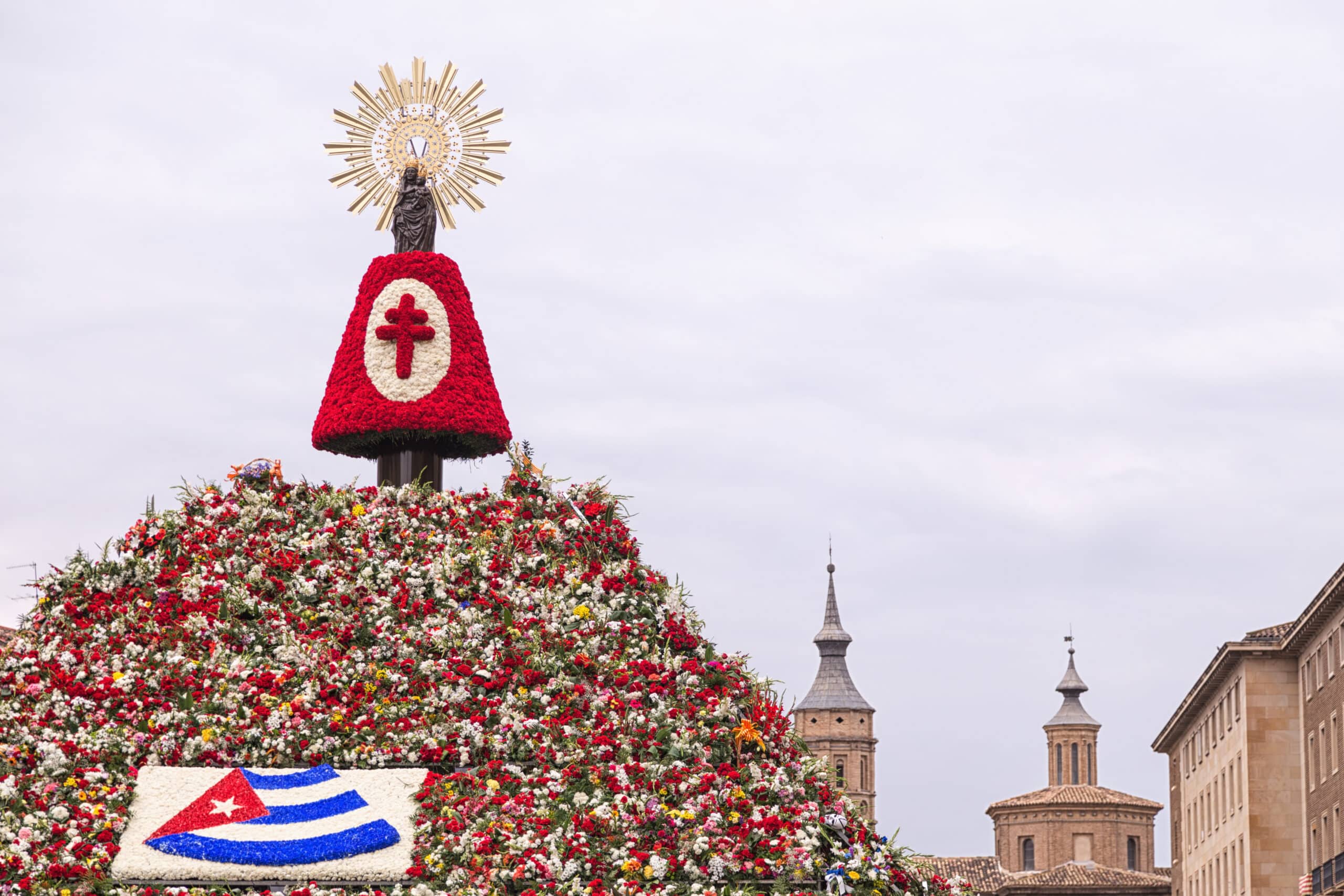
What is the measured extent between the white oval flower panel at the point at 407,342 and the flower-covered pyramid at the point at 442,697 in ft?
5.05

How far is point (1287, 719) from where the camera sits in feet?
224

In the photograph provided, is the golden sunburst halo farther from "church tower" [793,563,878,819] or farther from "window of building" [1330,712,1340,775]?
"church tower" [793,563,878,819]

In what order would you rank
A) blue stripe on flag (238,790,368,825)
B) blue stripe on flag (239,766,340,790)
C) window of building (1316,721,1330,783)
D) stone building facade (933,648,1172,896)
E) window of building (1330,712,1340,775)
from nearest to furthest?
blue stripe on flag (238,790,368,825)
blue stripe on flag (239,766,340,790)
window of building (1330,712,1340,775)
window of building (1316,721,1330,783)
stone building facade (933,648,1172,896)

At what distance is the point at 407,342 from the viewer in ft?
92.6

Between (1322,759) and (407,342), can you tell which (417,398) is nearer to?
(407,342)

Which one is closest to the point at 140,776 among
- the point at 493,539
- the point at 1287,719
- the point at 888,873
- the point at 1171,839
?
the point at 493,539

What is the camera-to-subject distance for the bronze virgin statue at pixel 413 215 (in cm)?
2939

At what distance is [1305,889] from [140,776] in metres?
46.6

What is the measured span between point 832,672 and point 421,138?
14931 centimetres

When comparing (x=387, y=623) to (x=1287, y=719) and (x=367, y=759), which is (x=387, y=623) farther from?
(x=1287, y=719)

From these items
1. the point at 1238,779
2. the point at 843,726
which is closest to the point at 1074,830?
the point at 843,726

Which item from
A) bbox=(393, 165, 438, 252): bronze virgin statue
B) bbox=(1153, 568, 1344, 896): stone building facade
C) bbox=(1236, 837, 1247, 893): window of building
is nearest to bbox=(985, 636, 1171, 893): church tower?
bbox=(1153, 568, 1344, 896): stone building facade

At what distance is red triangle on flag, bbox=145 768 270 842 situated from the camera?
70.9ft

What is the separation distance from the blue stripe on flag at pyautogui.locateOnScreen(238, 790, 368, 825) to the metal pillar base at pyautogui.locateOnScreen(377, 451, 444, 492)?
703 cm
